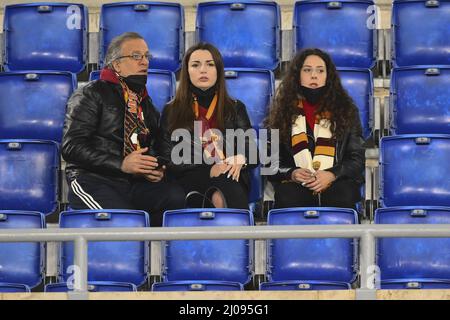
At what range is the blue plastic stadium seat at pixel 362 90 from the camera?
709 centimetres

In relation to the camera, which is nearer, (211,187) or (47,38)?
(211,187)

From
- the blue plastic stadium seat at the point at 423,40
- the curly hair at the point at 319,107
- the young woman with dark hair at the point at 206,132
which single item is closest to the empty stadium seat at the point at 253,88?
the curly hair at the point at 319,107

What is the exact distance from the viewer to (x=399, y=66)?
7566mm

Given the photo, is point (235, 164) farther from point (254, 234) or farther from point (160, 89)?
point (254, 234)

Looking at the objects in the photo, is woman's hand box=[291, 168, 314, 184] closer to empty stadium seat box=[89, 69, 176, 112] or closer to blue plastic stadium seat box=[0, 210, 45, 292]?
empty stadium seat box=[89, 69, 176, 112]

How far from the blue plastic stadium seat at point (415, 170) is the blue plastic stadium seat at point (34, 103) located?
1.47 metres

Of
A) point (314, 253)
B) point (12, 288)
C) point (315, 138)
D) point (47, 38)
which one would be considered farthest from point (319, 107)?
point (47, 38)

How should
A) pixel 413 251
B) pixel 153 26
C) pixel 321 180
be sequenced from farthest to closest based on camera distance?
pixel 153 26
pixel 321 180
pixel 413 251

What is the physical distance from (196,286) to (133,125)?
0.84 metres

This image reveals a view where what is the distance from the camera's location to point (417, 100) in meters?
7.18

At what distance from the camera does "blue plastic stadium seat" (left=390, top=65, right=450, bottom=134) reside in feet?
23.5
